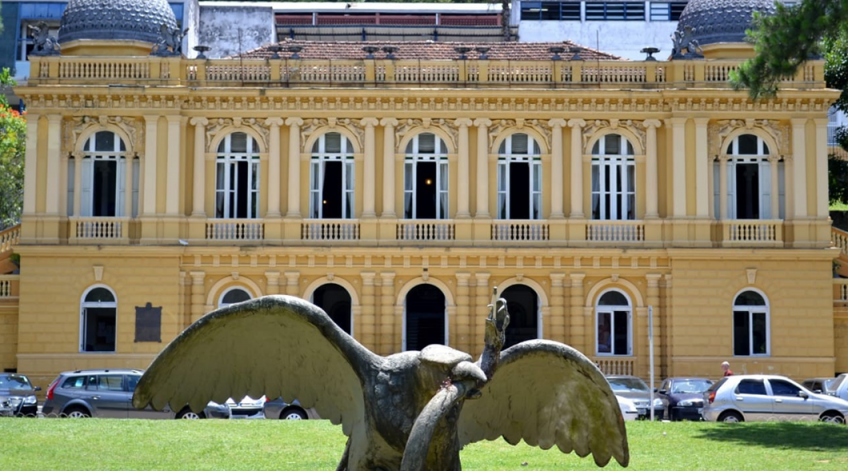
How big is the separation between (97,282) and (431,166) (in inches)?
428

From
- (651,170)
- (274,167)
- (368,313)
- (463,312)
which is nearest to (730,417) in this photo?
(463,312)

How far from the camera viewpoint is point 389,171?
42469 mm

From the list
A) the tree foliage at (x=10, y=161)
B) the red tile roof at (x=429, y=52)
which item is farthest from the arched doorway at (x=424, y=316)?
the tree foliage at (x=10, y=161)

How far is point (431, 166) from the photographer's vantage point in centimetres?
4294

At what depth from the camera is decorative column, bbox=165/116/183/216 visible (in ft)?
137

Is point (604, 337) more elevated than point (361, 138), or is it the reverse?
point (361, 138)

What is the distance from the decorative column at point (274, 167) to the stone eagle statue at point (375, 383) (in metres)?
29.0

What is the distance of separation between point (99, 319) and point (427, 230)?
10395 millimetres

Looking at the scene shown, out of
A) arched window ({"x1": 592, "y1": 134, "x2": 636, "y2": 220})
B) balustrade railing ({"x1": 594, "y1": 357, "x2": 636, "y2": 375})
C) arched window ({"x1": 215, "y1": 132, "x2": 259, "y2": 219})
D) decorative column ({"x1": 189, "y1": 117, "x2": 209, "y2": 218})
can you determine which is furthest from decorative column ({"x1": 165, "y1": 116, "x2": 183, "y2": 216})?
balustrade railing ({"x1": 594, "y1": 357, "x2": 636, "y2": 375})

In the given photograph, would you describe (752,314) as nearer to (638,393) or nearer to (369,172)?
(638,393)

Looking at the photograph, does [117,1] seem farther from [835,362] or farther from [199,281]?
[835,362]

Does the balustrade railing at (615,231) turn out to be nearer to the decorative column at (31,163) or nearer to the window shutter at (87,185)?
the window shutter at (87,185)

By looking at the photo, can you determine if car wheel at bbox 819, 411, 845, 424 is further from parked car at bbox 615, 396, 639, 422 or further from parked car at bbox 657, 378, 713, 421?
parked car at bbox 615, 396, 639, 422

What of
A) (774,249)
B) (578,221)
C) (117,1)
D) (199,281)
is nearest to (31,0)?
(117,1)
